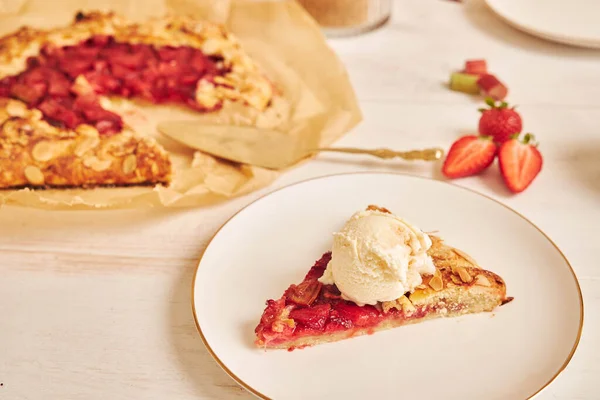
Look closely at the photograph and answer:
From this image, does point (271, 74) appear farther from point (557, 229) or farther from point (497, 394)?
point (497, 394)

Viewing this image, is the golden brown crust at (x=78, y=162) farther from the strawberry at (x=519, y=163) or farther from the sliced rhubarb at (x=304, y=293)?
the strawberry at (x=519, y=163)

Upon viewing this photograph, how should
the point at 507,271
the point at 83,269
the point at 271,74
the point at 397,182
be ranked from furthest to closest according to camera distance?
the point at 271,74
the point at 397,182
the point at 83,269
the point at 507,271

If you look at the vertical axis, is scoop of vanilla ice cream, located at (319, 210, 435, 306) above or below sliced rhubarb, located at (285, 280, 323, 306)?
above

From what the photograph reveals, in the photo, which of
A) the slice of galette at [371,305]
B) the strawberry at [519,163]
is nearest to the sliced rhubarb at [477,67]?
the strawberry at [519,163]

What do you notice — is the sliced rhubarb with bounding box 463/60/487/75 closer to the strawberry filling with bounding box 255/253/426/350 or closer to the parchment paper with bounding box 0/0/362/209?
the parchment paper with bounding box 0/0/362/209

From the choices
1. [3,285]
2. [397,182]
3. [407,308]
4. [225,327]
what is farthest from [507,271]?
[3,285]

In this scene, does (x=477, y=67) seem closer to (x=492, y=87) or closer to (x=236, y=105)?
(x=492, y=87)

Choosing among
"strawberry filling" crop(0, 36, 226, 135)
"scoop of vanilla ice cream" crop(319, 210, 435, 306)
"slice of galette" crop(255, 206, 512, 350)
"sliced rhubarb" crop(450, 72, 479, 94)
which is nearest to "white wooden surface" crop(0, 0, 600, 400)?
"sliced rhubarb" crop(450, 72, 479, 94)
